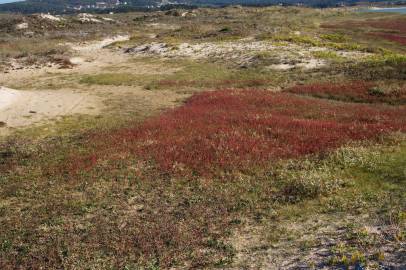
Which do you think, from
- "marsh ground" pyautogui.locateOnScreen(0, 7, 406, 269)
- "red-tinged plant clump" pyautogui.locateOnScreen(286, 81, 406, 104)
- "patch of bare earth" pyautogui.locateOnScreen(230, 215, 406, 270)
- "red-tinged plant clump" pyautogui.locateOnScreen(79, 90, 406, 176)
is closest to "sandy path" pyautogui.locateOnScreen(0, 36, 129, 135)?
"marsh ground" pyautogui.locateOnScreen(0, 7, 406, 269)

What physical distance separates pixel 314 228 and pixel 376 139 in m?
9.96

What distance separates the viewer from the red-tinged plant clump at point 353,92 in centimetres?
3058

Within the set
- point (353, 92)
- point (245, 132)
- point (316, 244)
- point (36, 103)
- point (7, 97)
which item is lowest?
point (316, 244)

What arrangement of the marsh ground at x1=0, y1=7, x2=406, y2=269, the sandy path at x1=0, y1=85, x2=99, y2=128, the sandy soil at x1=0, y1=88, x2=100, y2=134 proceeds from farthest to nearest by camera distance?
the sandy path at x1=0, y1=85, x2=99, y2=128 → the sandy soil at x1=0, y1=88, x2=100, y2=134 → the marsh ground at x1=0, y1=7, x2=406, y2=269

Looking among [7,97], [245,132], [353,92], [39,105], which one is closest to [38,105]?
[39,105]

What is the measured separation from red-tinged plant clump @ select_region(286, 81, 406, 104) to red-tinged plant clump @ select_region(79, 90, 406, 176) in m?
1.90

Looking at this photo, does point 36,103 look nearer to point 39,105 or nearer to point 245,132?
point 39,105

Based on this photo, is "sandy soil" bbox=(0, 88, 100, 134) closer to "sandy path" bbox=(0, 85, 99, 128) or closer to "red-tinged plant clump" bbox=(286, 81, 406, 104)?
"sandy path" bbox=(0, 85, 99, 128)

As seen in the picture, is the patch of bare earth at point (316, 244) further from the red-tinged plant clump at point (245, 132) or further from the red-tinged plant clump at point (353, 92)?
the red-tinged plant clump at point (353, 92)

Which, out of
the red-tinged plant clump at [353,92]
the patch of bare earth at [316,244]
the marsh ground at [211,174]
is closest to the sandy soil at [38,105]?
the marsh ground at [211,174]

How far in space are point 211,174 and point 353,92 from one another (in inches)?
744

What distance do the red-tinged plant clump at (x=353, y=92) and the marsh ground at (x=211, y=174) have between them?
0.14m

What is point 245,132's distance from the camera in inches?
894

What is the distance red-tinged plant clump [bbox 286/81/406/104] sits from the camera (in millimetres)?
30575
